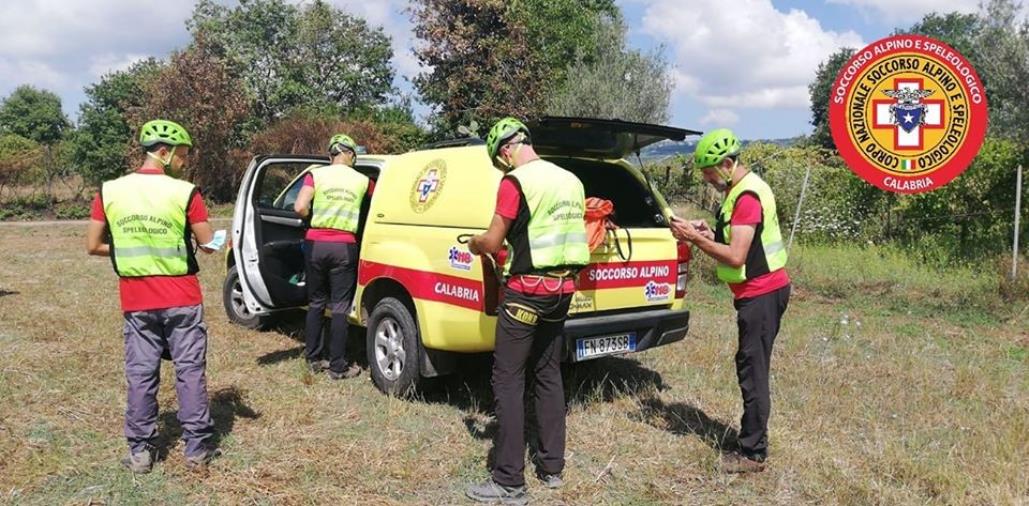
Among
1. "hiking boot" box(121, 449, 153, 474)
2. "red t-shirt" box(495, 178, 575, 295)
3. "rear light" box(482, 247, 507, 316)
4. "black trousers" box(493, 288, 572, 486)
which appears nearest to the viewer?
"red t-shirt" box(495, 178, 575, 295)

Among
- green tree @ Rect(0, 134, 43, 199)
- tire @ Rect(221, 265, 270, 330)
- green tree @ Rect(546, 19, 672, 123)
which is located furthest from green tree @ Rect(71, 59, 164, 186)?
tire @ Rect(221, 265, 270, 330)

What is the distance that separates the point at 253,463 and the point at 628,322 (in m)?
2.38

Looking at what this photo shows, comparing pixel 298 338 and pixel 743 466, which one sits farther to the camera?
pixel 298 338

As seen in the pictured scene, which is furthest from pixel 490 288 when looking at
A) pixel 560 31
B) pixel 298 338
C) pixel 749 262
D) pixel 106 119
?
pixel 106 119

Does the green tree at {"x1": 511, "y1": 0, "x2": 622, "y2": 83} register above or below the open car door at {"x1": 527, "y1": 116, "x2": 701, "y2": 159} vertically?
above

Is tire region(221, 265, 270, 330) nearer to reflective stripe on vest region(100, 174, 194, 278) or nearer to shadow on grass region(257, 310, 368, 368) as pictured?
shadow on grass region(257, 310, 368, 368)

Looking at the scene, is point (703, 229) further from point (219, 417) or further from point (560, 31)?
point (560, 31)

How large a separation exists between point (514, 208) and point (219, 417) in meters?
2.64

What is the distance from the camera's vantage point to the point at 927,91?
9.27m

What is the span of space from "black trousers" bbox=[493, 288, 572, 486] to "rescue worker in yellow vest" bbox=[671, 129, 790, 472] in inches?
35.9

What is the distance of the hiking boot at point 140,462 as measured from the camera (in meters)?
3.79

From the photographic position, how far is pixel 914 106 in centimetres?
934

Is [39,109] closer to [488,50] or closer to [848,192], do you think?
[488,50]

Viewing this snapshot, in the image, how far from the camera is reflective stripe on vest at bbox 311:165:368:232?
5.41 metres
